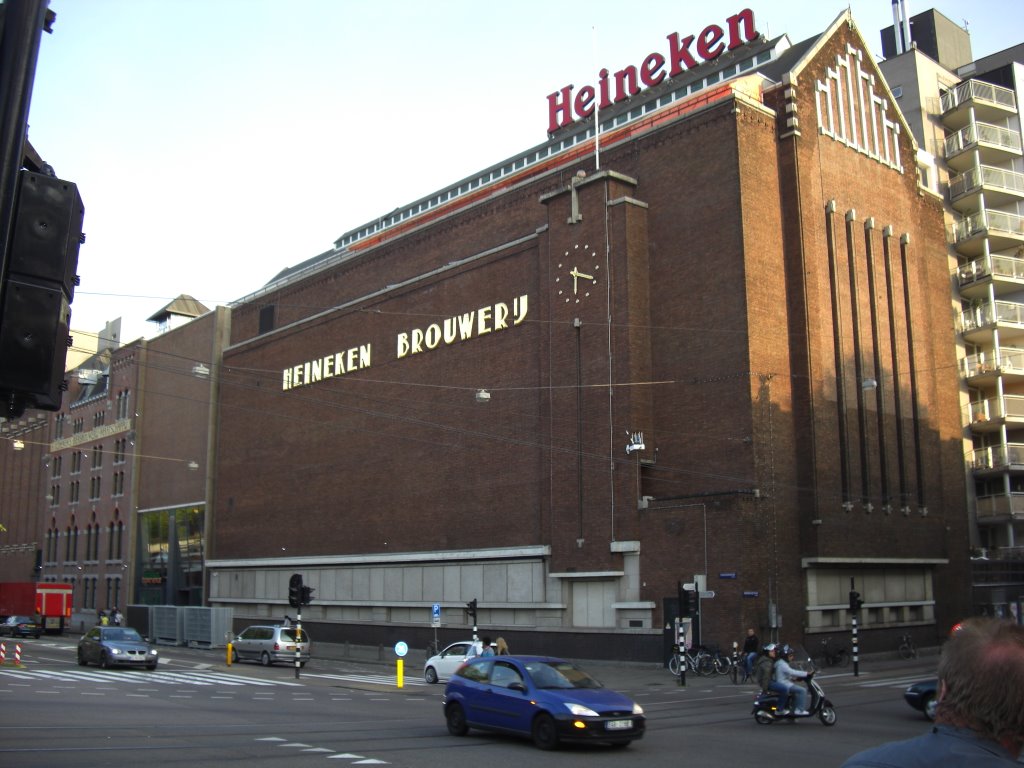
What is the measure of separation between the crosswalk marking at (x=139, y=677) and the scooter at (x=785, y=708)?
53.8 feet

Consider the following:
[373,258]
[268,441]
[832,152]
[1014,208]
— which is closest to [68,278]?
[832,152]

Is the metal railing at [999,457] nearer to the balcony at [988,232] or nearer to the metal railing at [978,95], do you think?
the balcony at [988,232]

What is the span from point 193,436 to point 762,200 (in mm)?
41329

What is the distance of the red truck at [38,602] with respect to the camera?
65.6 metres

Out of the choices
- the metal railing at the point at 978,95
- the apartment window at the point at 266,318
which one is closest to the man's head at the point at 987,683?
the metal railing at the point at 978,95

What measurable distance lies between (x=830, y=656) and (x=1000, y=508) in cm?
2028

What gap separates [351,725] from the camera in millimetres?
18281

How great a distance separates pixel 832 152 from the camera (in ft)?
135

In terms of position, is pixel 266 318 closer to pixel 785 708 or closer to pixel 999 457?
pixel 999 457

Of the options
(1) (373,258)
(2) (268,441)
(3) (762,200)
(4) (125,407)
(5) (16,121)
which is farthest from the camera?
(4) (125,407)

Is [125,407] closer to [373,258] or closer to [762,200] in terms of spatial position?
[373,258]

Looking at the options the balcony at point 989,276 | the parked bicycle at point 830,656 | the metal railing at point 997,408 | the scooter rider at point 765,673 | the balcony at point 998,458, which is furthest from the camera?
the balcony at point 989,276

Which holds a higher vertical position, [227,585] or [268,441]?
[268,441]

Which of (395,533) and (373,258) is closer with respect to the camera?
(395,533)
